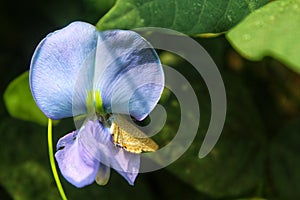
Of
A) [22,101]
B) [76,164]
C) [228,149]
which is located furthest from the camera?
[228,149]

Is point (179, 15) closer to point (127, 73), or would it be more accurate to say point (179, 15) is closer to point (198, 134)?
point (127, 73)

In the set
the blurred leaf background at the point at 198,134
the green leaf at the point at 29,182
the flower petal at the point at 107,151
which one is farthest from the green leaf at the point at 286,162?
the flower petal at the point at 107,151

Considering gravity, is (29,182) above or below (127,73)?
below

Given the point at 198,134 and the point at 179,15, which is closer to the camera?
the point at 179,15

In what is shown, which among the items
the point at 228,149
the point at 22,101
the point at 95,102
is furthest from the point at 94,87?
the point at 228,149

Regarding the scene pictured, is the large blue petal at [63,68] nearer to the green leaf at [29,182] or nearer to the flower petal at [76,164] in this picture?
the flower petal at [76,164]

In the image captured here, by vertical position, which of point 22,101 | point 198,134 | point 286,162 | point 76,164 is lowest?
point 286,162
